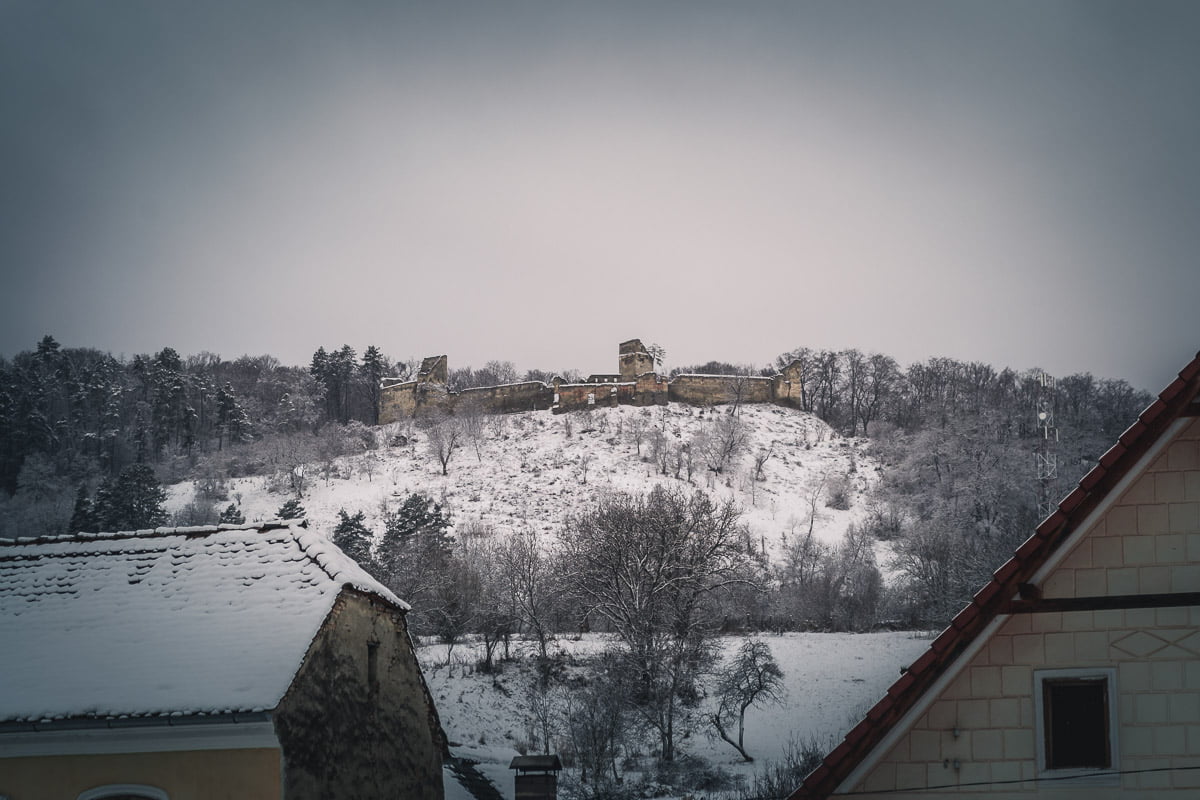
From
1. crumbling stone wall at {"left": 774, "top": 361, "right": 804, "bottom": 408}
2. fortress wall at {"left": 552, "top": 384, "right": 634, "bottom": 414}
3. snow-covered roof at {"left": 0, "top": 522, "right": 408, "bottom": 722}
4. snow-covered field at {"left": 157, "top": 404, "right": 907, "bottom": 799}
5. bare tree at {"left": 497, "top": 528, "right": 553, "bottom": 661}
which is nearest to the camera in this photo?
snow-covered roof at {"left": 0, "top": 522, "right": 408, "bottom": 722}

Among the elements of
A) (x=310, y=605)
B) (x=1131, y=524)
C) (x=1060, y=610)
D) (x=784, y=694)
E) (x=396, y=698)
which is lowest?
(x=784, y=694)

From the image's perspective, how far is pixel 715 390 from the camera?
3775 inches

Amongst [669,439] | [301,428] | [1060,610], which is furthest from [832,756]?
[301,428]

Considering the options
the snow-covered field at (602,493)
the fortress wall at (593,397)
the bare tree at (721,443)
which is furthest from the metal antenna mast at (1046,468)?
the fortress wall at (593,397)

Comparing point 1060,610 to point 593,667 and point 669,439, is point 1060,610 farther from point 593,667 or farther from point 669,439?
point 669,439

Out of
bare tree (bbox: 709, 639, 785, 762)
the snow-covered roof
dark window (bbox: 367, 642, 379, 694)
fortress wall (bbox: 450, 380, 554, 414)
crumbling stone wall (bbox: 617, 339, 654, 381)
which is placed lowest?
bare tree (bbox: 709, 639, 785, 762)

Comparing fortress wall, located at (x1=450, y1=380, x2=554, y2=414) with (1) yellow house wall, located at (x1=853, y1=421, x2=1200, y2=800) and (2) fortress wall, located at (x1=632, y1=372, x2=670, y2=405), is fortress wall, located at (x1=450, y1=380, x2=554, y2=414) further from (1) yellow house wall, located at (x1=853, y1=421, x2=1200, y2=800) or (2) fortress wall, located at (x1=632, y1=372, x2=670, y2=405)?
(1) yellow house wall, located at (x1=853, y1=421, x2=1200, y2=800)

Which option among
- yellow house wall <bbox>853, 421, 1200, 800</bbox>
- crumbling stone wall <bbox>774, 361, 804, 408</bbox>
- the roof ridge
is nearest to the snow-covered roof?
the roof ridge

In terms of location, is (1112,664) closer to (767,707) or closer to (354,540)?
(767,707)

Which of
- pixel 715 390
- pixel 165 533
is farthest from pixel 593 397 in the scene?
pixel 165 533

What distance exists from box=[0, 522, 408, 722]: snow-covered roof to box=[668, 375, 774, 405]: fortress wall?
3162 inches

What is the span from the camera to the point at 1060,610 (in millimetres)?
7051

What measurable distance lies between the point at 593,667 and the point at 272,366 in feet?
317

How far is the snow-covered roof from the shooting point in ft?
37.5
